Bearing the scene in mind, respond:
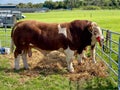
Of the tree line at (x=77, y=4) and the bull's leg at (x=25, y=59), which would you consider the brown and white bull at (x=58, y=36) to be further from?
the tree line at (x=77, y=4)

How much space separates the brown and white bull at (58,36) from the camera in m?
9.90

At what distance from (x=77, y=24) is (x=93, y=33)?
566 millimetres

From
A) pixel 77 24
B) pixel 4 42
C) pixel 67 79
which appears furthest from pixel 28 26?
pixel 4 42

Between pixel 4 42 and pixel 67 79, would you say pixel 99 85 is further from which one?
pixel 4 42

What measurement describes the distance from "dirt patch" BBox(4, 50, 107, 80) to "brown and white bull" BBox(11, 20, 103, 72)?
1.06 ft

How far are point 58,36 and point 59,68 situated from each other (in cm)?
99

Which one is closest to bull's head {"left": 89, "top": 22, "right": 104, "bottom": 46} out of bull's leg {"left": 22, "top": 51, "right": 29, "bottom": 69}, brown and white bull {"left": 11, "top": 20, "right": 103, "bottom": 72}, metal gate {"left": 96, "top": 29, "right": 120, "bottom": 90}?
brown and white bull {"left": 11, "top": 20, "right": 103, "bottom": 72}

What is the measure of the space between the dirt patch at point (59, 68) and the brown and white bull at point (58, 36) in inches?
12.7

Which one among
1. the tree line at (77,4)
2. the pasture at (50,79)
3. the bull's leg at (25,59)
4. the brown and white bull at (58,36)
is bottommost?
the tree line at (77,4)

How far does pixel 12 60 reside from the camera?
11672 millimetres

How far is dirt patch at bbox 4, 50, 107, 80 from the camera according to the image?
9.47 meters

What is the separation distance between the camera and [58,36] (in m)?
9.94

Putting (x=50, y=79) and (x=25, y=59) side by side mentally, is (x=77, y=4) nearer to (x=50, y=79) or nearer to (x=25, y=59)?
A: (x=25, y=59)

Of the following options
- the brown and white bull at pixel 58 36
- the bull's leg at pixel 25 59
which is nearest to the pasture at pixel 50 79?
the bull's leg at pixel 25 59
